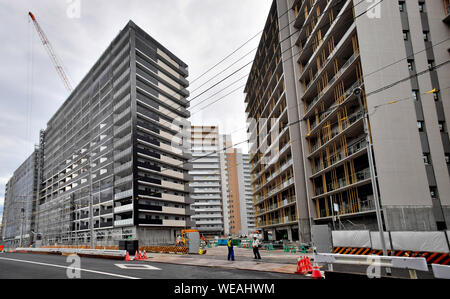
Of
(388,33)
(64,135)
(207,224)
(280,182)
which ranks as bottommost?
(207,224)

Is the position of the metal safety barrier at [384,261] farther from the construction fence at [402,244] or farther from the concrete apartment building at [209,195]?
the concrete apartment building at [209,195]

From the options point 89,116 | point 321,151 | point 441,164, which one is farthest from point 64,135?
point 441,164

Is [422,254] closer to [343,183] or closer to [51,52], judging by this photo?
[343,183]

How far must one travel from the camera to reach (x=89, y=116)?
75000mm

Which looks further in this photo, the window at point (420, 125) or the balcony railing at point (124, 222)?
the balcony railing at point (124, 222)

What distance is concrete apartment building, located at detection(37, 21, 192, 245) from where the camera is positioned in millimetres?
57219

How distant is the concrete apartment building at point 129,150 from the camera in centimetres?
5722

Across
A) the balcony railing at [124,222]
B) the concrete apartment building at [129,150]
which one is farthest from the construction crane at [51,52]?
the balcony railing at [124,222]

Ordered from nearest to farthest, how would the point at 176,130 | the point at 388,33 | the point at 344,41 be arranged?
the point at 388,33 < the point at 344,41 < the point at 176,130

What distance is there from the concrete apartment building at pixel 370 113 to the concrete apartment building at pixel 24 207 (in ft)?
285

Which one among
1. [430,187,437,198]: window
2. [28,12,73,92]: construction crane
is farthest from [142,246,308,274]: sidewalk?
[28,12,73,92]: construction crane

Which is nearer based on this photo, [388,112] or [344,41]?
[388,112]
